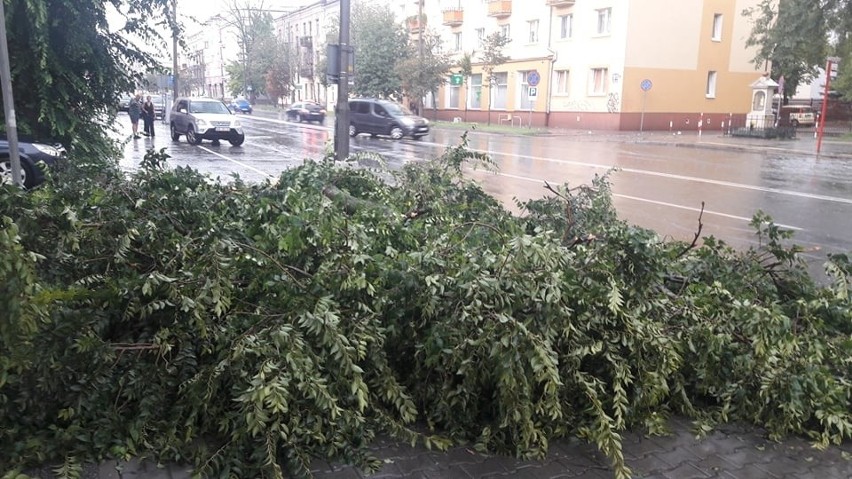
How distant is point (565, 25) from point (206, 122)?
81.5ft

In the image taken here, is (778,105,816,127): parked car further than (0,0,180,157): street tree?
Yes

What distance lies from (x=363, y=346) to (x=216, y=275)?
806mm

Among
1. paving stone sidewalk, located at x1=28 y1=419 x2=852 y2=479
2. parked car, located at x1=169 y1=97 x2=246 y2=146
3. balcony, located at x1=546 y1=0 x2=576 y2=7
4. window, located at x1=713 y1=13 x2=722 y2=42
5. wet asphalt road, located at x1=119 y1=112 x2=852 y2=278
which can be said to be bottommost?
paving stone sidewalk, located at x1=28 y1=419 x2=852 y2=479

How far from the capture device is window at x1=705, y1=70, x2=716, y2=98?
42219 millimetres

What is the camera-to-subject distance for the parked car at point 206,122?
25.0 metres

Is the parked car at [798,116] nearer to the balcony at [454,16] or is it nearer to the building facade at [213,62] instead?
the balcony at [454,16]

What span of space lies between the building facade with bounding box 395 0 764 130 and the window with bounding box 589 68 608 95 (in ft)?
0.18

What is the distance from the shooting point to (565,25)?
138 ft

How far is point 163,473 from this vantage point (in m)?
3.14

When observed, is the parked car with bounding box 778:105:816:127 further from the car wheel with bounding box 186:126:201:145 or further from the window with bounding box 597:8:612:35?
the car wheel with bounding box 186:126:201:145

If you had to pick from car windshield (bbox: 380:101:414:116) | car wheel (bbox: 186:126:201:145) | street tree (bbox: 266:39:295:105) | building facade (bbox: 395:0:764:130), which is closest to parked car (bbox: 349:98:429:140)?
car windshield (bbox: 380:101:414:116)

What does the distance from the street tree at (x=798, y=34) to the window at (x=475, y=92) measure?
17.2m

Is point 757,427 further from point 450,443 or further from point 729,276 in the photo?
point 450,443

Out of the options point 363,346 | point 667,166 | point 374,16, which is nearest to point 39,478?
point 363,346
